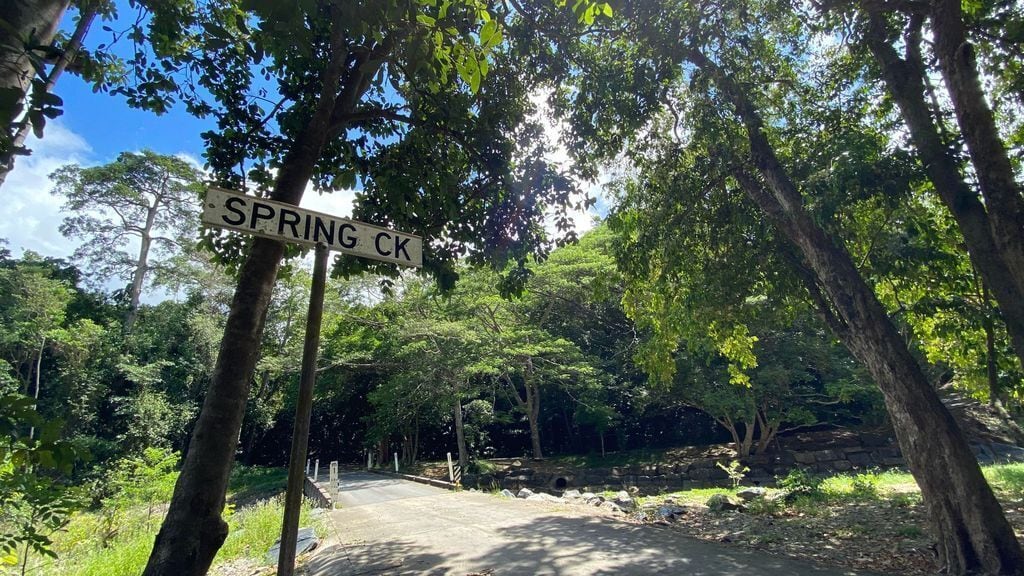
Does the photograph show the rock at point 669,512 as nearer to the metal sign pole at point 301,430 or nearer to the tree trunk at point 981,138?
the tree trunk at point 981,138

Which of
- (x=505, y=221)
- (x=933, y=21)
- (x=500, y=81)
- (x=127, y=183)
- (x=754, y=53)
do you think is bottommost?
(x=505, y=221)

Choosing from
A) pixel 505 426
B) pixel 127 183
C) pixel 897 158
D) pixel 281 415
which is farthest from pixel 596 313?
pixel 127 183

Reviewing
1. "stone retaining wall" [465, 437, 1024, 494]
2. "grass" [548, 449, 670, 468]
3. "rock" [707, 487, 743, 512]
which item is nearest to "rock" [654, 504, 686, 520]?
"rock" [707, 487, 743, 512]

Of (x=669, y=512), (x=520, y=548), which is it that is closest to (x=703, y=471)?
(x=669, y=512)

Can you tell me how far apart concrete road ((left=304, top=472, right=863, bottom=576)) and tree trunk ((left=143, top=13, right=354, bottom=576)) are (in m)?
2.38

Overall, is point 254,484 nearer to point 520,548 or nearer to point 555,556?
point 520,548

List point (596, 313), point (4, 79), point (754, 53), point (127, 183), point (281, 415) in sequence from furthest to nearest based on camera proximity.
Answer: point (281, 415), point (127, 183), point (596, 313), point (754, 53), point (4, 79)

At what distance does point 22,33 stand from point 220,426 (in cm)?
196

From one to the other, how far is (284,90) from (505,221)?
269 cm

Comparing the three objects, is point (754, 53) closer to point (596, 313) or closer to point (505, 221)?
point (505, 221)

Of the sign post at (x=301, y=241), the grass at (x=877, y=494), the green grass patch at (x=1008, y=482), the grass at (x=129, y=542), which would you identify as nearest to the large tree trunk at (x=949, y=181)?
the grass at (x=877, y=494)

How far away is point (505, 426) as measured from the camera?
85.1 ft

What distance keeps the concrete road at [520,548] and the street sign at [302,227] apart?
10.5 ft

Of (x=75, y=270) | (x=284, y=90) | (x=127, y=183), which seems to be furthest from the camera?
(x=75, y=270)
